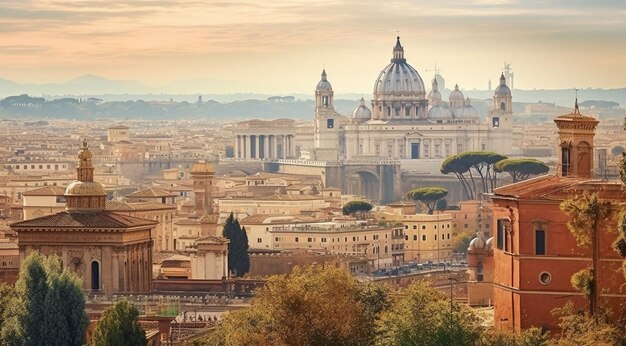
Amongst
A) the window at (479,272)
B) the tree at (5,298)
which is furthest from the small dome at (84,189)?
the window at (479,272)

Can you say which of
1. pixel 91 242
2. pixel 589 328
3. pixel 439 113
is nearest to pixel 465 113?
pixel 439 113

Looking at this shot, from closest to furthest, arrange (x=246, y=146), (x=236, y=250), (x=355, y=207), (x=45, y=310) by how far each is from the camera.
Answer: (x=45, y=310) → (x=236, y=250) → (x=355, y=207) → (x=246, y=146)

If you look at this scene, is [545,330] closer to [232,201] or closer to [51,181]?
[232,201]

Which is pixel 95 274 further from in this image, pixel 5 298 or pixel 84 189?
pixel 5 298

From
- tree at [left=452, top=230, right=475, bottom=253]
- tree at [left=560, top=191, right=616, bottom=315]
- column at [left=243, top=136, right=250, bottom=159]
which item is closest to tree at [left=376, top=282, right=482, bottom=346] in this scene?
tree at [left=560, top=191, right=616, bottom=315]

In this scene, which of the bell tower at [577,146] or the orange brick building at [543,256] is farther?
the bell tower at [577,146]

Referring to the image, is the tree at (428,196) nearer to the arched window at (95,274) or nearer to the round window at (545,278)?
the arched window at (95,274)
